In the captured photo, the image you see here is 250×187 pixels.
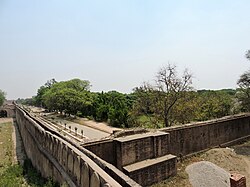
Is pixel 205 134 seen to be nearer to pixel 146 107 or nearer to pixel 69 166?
pixel 146 107

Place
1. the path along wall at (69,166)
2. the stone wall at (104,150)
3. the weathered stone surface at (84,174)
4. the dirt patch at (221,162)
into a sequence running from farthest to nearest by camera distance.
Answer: the dirt patch at (221,162) → the stone wall at (104,150) → the weathered stone surface at (84,174) → the path along wall at (69,166)

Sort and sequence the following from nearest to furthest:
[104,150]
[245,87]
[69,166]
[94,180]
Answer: [94,180] → [69,166] → [104,150] → [245,87]

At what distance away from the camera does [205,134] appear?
1311 cm

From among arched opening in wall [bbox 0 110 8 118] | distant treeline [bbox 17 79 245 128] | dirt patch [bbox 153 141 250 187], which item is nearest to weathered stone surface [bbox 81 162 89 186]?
dirt patch [bbox 153 141 250 187]

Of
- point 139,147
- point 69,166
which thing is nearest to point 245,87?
point 139,147

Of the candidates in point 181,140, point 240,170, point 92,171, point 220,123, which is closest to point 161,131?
point 181,140

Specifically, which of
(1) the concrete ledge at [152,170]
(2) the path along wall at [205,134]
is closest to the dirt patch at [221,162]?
(1) the concrete ledge at [152,170]

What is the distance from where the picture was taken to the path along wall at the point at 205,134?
11.8 m

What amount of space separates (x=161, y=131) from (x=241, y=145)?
699 centimetres

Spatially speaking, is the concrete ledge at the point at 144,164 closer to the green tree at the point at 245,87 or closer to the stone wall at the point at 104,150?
the stone wall at the point at 104,150

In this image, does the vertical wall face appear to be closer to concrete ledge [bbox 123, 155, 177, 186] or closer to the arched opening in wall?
concrete ledge [bbox 123, 155, 177, 186]

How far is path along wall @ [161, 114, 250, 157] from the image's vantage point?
11.8 m

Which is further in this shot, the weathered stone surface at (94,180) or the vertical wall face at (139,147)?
the vertical wall face at (139,147)

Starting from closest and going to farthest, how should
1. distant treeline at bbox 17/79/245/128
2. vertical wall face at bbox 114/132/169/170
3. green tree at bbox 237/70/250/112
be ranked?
vertical wall face at bbox 114/132/169/170
green tree at bbox 237/70/250/112
distant treeline at bbox 17/79/245/128
